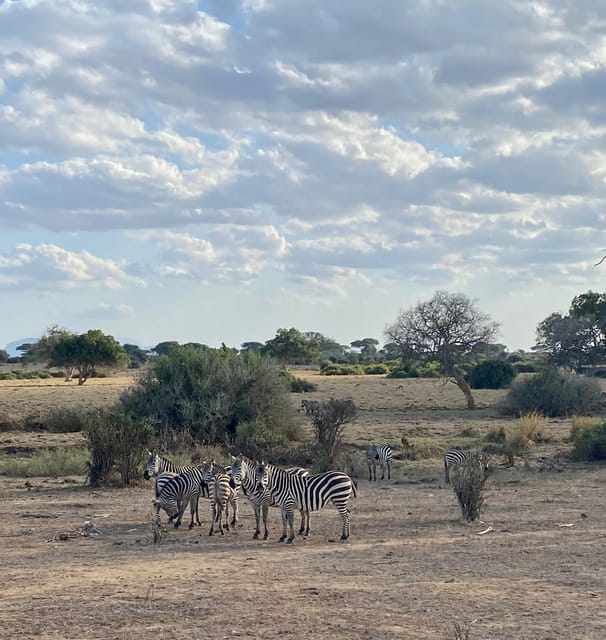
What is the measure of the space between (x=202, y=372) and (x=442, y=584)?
18313mm

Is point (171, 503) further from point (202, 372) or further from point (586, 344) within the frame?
point (586, 344)

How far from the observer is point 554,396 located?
40.5 m

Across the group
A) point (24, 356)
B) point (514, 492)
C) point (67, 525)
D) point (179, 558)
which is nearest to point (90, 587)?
point (179, 558)

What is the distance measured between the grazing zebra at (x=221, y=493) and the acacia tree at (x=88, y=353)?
180 ft

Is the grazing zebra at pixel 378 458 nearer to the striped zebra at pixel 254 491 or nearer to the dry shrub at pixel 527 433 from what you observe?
the dry shrub at pixel 527 433

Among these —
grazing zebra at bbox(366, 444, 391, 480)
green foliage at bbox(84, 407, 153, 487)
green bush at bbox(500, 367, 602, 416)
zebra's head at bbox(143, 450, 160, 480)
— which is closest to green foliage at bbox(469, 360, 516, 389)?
green bush at bbox(500, 367, 602, 416)

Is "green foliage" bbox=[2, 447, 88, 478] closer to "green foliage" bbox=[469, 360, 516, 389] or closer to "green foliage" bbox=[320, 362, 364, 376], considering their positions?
"green foliage" bbox=[469, 360, 516, 389]

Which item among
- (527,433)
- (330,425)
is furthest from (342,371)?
(330,425)

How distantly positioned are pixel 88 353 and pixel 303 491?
56645 mm

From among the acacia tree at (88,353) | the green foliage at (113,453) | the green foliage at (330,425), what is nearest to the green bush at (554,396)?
the green foliage at (330,425)

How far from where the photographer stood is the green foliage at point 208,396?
1081 inches

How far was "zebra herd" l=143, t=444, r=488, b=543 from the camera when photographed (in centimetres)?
1415

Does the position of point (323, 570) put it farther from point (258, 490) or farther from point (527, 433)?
point (527, 433)

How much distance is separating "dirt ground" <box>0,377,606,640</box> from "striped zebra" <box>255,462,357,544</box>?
1.39 ft
